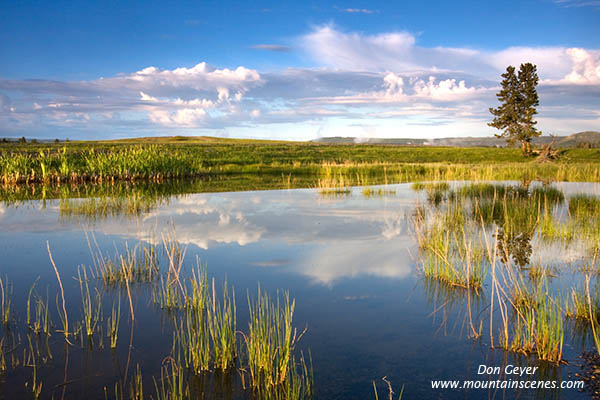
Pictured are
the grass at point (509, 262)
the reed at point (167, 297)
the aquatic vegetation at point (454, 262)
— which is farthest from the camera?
the aquatic vegetation at point (454, 262)

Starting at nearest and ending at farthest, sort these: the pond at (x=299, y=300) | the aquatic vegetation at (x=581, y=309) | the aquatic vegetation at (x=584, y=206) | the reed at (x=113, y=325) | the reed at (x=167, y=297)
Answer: the pond at (x=299, y=300) → the reed at (x=113, y=325) → the aquatic vegetation at (x=581, y=309) → the reed at (x=167, y=297) → the aquatic vegetation at (x=584, y=206)

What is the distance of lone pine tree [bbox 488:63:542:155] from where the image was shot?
2202 inches

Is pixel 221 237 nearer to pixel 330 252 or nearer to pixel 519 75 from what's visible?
pixel 330 252

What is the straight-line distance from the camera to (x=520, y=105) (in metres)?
56.7

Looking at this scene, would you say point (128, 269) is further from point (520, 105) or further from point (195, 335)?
point (520, 105)

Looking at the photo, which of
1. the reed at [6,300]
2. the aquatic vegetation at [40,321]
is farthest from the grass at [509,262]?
the reed at [6,300]

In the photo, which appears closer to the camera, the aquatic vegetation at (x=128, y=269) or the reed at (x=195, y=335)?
the reed at (x=195, y=335)

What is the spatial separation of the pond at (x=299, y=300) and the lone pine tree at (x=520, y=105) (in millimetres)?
45454

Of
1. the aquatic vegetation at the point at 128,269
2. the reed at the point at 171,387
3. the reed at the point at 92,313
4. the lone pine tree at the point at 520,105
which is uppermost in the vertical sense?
the lone pine tree at the point at 520,105

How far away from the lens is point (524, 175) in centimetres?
2791

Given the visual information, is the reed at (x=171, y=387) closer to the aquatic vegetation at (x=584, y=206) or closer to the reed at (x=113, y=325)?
the reed at (x=113, y=325)

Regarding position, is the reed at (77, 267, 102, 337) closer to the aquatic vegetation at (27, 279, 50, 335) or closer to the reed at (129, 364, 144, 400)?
the aquatic vegetation at (27, 279, 50, 335)

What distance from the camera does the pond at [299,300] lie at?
201 inches

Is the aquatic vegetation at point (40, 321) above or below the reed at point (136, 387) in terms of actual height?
above
